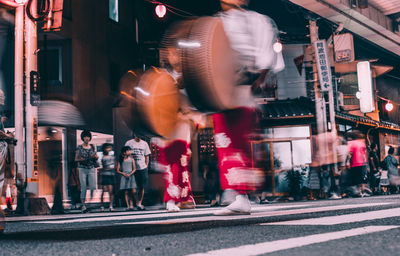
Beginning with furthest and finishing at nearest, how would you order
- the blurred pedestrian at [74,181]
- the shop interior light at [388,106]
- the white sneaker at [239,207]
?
1. the shop interior light at [388,106]
2. the blurred pedestrian at [74,181]
3. the white sneaker at [239,207]

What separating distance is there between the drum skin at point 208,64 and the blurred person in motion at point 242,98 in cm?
12

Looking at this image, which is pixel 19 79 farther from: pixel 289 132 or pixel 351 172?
pixel 289 132

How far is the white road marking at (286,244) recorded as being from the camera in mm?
1826

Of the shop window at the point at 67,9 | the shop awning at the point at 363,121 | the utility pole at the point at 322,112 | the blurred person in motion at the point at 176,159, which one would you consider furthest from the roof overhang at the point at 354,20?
the blurred person in motion at the point at 176,159

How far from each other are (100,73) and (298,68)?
8.17 metres

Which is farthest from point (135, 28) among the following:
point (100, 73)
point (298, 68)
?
point (298, 68)

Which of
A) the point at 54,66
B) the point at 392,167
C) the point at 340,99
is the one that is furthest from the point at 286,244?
the point at 340,99

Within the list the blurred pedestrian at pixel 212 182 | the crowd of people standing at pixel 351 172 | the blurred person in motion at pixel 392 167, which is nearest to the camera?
the blurred pedestrian at pixel 212 182

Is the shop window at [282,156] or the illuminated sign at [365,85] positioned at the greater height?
the illuminated sign at [365,85]

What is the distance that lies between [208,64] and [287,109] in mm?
16783

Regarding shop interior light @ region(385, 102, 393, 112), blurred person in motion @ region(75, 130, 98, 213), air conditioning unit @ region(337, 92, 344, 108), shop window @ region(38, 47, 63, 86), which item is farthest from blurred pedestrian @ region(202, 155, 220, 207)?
shop interior light @ region(385, 102, 393, 112)

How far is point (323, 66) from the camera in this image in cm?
1747

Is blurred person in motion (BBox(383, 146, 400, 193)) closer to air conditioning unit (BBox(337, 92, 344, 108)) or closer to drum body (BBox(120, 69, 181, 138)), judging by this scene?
air conditioning unit (BBox(337, 92, 344, 108))

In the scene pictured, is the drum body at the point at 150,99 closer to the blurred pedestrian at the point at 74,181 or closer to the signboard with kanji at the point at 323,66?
the blurred pedestrian at the point at 74,181
